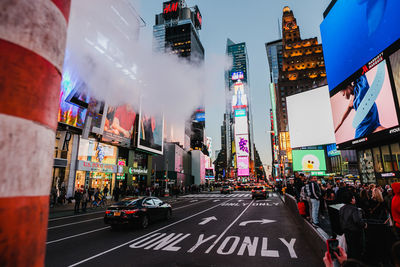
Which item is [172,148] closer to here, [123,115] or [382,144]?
[123,115]

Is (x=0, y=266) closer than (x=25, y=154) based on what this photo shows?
Yes

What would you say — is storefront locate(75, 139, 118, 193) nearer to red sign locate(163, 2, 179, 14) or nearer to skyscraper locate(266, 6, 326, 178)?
skyscraper locate(266, 6, 326, 178)

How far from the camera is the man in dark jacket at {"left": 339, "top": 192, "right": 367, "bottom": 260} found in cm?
461

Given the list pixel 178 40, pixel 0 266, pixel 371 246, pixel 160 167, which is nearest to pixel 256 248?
pixel 371 246

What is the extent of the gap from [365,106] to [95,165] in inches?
1245

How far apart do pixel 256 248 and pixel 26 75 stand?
773 cm

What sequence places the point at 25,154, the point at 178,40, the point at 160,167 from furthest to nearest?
the point at 178,40, the point at 160,167, the point at 25,154

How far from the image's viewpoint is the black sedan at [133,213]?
9.95m

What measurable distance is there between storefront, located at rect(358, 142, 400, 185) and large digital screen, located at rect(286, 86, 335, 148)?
17.8 m

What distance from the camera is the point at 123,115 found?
31672 mm

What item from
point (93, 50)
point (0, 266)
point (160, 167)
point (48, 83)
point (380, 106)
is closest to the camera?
point (0, 266)

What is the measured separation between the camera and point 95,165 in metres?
26.9

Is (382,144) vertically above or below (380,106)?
below

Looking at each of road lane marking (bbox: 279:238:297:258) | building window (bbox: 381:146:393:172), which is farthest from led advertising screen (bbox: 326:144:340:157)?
road lane marking (bbox: 279:238:297:258)
